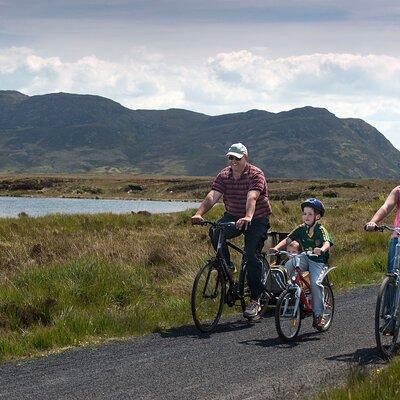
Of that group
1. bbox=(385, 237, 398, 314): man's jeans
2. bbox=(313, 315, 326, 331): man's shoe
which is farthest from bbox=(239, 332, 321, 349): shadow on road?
bbox=(385, 237, 398, 314): man's jeans

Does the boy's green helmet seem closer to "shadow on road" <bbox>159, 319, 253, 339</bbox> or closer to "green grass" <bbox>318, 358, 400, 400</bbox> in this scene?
"shadow on road" <bbox>159, 319, 253, 339</bbox>

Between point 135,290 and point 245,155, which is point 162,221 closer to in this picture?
point 135,290

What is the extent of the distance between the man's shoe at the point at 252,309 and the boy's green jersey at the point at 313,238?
4.02ft

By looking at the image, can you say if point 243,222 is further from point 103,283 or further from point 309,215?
point 103,283

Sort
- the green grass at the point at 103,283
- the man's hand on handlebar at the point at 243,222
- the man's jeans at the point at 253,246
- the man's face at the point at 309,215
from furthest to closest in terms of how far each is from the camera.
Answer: the man's jeans at the point at 253,246
the man's hand on handlebar at the point at 243,222
the man's face at the point at 309,215
the green grass at the point at 103,283

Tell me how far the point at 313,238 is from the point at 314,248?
0.54 ft

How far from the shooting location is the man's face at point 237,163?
33.2 ft

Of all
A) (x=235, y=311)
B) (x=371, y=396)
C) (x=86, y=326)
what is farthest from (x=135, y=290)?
(x=371, y=396)

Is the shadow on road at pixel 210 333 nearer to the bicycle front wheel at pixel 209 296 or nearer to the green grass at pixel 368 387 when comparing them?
the bicycle front wheel at pixel 209 296

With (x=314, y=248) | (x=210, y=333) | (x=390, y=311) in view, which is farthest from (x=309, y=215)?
(x=210, y=333)

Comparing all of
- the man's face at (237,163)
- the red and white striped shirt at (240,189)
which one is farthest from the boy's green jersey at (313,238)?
the man's face at (237,163)

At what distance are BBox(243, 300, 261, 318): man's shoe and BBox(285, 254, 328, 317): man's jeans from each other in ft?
3.05

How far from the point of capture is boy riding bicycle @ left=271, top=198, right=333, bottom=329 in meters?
9.44

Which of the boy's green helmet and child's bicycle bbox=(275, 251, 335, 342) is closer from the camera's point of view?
child's bicycle bbox=(275, 251, 335, 342)
